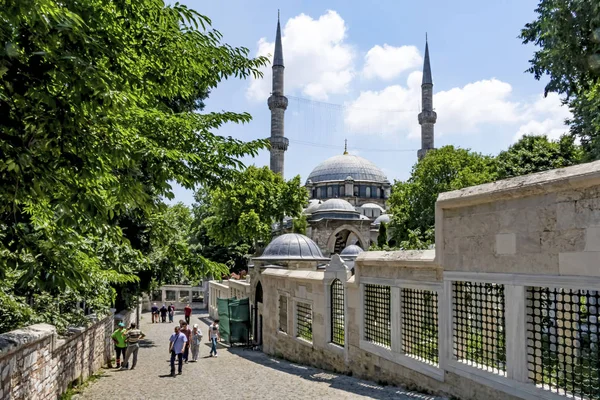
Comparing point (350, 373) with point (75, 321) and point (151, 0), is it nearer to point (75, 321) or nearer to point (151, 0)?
point (75, 321)

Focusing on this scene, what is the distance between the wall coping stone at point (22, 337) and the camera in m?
5.75

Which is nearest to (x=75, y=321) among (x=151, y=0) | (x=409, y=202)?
(x=151, y=0)

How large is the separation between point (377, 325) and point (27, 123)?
6.64 m

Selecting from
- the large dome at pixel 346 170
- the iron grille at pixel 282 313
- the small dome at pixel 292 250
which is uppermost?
the large dome at pixel 346 170

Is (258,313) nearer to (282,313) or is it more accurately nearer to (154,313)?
(282,313)

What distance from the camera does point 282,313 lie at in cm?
1462

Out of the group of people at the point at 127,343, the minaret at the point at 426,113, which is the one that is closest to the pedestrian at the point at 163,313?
the group of people at the point at 127,343

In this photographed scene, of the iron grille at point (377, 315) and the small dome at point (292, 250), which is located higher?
the small dome at point (292, 250)

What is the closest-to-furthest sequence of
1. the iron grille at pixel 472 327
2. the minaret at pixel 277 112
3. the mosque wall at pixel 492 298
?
1. the mosque wall at pixel 492 298
2. the iron grille at pixel 472 327
3. the minaret at pixel 277 112

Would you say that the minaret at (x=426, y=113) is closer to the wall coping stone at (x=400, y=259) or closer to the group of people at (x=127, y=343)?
the group of people at (x=127, y=343)

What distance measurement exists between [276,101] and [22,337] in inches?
1832

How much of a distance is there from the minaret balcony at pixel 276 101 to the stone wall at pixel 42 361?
41663 mm

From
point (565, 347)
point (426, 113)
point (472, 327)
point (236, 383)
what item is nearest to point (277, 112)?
point (426, 113)

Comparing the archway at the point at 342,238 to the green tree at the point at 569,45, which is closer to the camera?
the green tree at the point at 569,45
